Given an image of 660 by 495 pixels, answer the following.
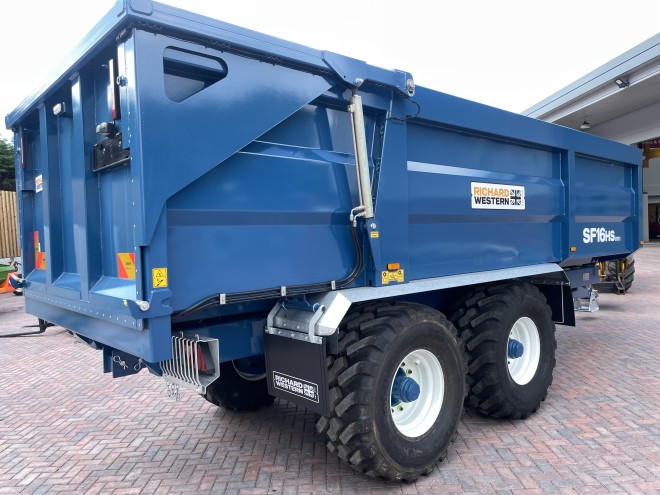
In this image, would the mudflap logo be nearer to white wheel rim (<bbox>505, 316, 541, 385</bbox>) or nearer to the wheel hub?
white wheel rim (<bbox>505, 316, 541, 385</bbox>)

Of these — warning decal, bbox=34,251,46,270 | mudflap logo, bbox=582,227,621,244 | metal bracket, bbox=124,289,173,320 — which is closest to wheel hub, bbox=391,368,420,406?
metal bracket, bbox=124,289,173,320

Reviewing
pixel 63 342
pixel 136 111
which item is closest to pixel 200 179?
pixel 136 111

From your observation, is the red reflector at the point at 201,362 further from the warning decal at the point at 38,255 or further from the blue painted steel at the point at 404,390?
the warning decal at the point at 38,255

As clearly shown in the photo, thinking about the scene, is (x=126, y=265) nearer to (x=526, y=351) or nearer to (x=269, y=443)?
(x=269, y=443)

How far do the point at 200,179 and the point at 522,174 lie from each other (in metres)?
3.16

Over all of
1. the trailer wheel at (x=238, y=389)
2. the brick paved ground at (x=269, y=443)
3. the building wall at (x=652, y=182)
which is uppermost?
the building wall at (x=652, y=182)

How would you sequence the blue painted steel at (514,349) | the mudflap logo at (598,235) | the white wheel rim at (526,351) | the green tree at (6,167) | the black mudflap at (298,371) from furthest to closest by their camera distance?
the green tree at (6,167) → the mudflap logo at (598,235) → the white wheel rim at (526,351) → the blue painted steel at (514,349) → the black mudflap at (298,371)

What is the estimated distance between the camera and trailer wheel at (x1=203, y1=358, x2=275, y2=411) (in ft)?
13.8

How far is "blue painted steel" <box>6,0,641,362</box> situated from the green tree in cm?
2074

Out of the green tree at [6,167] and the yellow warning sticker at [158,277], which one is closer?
the yellow warning sticker at [158,277]

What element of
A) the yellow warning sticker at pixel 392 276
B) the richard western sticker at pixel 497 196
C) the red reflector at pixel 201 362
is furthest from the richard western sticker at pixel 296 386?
the richard western sticker at pixel 497 196

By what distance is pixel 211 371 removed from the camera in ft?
8.83

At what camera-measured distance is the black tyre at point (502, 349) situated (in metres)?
3.97

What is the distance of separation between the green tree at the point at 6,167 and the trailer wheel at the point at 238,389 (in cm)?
2122
